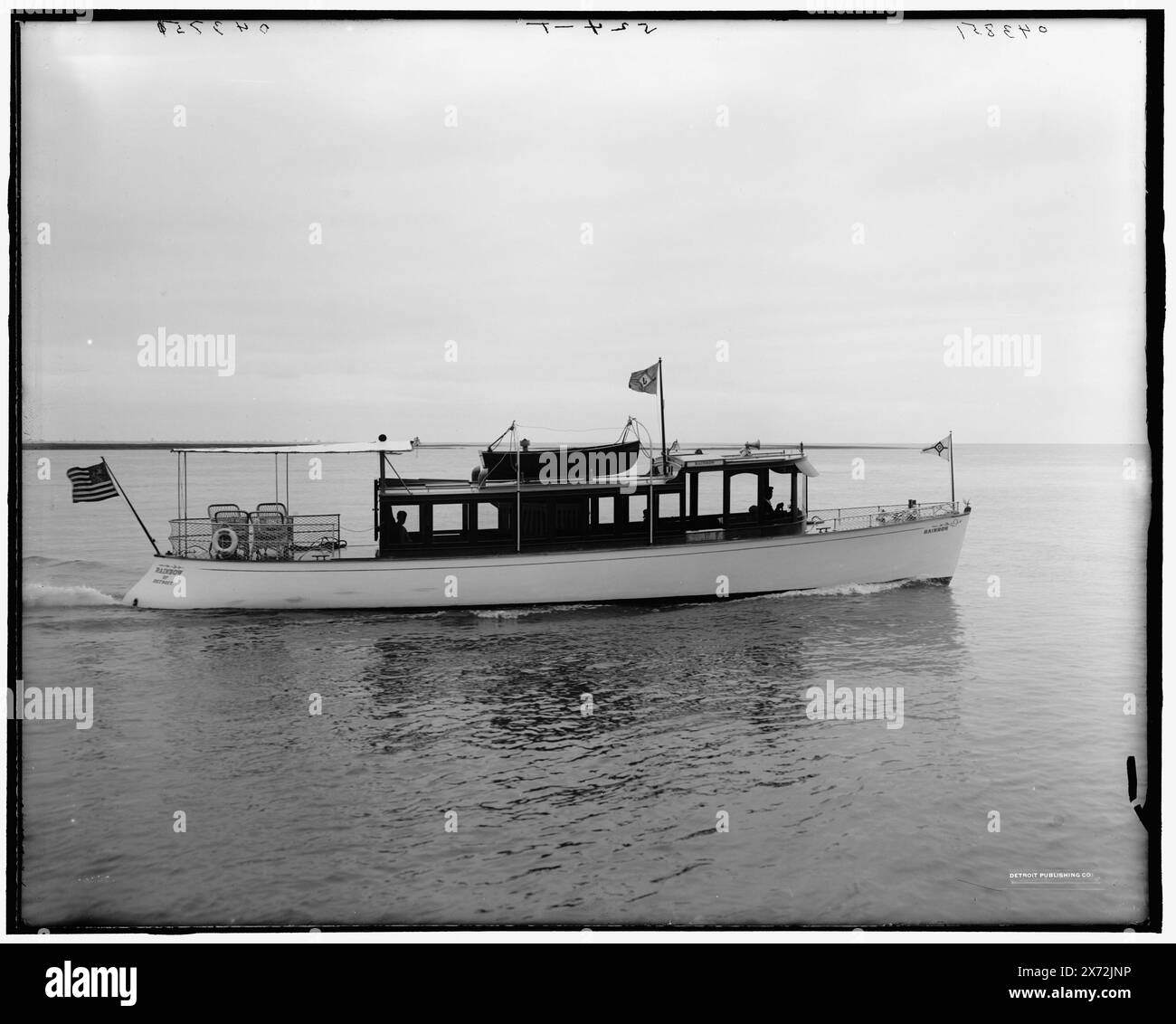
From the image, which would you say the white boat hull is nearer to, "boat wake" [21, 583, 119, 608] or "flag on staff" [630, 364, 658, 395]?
"boat wake" [21, 583, 119, 608]

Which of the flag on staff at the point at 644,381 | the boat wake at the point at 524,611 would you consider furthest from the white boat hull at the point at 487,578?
the flag on staff at the point at 644,381

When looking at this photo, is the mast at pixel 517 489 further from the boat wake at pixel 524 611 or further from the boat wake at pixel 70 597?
the boat wake at pixel 70 597

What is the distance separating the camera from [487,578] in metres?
16.1

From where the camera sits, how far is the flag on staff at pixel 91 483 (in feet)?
35.0

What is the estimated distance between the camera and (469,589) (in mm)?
16203

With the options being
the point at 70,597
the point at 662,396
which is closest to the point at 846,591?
the point at 662,396

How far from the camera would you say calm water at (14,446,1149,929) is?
681 centimetres

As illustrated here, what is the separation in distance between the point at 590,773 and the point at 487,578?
776 centimetres

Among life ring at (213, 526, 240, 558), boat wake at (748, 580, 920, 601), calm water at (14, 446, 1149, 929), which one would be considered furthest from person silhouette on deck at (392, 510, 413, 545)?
boat wake at (748, 580, 920, 601)

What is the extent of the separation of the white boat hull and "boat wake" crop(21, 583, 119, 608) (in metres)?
0.69

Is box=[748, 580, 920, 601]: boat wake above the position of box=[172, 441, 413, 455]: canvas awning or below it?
below

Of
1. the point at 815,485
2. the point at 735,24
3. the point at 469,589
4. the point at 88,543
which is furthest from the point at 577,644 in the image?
the point at 815,485
